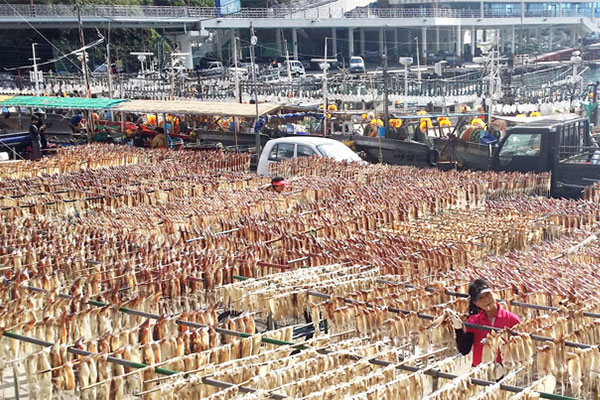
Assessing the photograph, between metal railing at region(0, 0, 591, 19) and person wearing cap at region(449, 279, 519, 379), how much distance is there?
193ft

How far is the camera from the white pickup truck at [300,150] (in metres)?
19.2

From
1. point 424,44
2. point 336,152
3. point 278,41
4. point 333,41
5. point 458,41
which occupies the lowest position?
point 336,152

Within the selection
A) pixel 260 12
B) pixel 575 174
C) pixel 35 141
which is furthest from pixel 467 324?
pixel 260 12

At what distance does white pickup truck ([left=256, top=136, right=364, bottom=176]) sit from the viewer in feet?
63.1

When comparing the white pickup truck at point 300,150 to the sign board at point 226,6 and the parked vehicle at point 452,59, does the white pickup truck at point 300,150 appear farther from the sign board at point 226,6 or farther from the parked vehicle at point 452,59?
the parked vehicle at point 452,59

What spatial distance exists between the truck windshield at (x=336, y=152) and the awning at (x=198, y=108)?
4.49 meters

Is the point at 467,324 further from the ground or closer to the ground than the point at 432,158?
further from the ground

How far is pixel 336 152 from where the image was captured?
19.3 meters

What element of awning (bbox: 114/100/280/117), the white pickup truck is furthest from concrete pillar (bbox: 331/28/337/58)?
the white pickup truck

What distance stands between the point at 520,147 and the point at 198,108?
36.9 ft

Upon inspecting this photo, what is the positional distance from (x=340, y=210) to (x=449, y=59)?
280 ft

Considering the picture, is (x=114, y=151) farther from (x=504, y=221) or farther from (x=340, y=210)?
(x=504, y=221)

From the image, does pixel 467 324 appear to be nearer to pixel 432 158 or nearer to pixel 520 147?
pixel 520 147

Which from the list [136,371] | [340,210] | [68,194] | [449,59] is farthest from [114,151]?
[449,59]
